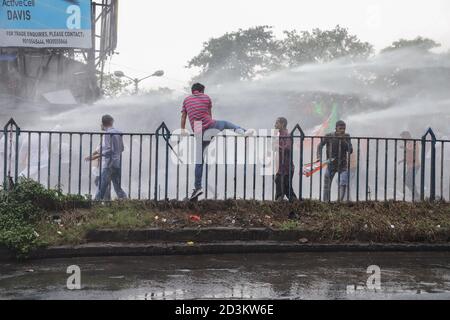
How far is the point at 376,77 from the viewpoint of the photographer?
35719 mm

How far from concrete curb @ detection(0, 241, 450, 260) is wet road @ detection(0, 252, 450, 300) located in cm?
16

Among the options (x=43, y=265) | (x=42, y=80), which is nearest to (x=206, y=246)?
(x=43, y=265)

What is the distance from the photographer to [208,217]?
27.1 feet

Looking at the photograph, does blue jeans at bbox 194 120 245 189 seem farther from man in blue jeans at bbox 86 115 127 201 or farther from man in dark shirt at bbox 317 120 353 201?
man in dark shirt at bbox 317 120 353 201

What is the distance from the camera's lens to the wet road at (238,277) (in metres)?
5.30

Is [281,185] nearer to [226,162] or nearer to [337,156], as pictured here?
[226,162]

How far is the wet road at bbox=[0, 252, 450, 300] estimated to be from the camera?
209 inches

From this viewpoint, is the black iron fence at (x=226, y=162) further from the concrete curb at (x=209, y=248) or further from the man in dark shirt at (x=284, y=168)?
the concrete curb at (x=209, y=248)

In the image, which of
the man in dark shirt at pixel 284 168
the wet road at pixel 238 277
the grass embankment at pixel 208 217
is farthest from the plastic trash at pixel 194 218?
the man in dark shirt at pixel 284 168

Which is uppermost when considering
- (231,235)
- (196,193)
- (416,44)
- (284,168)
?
(416,44)

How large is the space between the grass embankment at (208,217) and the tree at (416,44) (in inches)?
1085

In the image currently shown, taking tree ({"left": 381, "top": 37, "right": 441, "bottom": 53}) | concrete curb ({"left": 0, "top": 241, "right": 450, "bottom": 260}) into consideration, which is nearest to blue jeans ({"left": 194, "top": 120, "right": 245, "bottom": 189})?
concrete curb ({"left": 0, "top": 241, "right": 450, "bottom": 260})

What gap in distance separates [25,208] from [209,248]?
2.69 metres

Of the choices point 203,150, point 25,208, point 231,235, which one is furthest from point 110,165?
point 231,235
